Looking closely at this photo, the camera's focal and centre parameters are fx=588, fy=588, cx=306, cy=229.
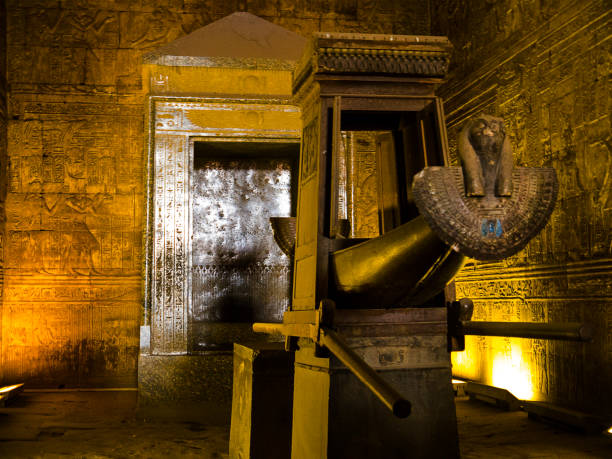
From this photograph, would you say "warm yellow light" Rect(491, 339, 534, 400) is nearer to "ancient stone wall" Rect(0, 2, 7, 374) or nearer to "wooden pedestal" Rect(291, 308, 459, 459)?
"wooden pedestal" Rect(291, 308, 459, 459)

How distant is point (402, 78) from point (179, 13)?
7.62 m

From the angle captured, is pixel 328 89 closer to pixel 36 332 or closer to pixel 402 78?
pixel 402 78

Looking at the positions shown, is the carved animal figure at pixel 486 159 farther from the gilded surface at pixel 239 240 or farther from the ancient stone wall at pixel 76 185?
the ancient stone wall at pixel 76 185

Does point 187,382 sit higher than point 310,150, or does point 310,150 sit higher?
point 310,150

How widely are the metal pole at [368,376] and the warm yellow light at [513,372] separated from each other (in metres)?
4.69

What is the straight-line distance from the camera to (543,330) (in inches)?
66.9

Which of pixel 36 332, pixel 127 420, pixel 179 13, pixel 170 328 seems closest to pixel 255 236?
pixel 170 328

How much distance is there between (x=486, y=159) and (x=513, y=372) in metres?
5.33

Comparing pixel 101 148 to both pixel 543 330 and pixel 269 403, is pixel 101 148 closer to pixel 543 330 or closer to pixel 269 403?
pixel 269 403

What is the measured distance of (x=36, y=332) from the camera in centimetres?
827

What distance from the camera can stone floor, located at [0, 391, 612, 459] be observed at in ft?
13.0

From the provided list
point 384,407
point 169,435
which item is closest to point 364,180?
point 169,435

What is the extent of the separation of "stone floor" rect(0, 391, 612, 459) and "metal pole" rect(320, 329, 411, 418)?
2395 millimetres

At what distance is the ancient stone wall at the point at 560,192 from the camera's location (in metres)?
4.95
